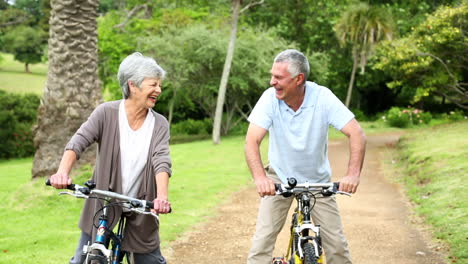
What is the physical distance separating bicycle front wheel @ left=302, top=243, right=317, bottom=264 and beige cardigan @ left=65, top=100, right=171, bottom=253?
3.33 feet

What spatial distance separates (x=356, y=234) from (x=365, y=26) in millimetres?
25226

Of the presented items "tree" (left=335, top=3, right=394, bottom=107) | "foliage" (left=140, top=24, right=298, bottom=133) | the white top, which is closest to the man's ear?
the white top

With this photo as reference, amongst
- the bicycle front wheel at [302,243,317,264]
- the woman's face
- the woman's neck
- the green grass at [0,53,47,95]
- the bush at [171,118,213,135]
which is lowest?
the green grass at [0,53,47,95]

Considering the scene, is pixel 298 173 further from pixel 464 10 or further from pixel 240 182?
pixel 464 10

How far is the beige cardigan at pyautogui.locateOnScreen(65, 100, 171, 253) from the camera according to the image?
4.37 meters

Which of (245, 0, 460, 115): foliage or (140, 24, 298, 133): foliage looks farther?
(245, 0, 460, 115): foliage

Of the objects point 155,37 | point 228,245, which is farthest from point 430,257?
point 155,37

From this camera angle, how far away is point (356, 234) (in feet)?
29.6

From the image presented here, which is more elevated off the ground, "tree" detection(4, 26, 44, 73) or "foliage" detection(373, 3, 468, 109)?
"foliage" detection(373, 3, 468, 109)

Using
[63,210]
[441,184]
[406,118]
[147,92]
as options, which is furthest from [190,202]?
[406,118]

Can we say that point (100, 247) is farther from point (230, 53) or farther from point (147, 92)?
point (230, 53)

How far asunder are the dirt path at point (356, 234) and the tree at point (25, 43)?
44.3 metres

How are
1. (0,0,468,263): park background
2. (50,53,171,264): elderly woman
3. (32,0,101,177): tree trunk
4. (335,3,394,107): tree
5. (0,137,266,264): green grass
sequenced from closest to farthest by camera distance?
1. (50,53,171,264): elderly woman
2. (0,137,266,264): green grass
3. (0,0,468,263): park background
4. (32,0,101,177): tree trunk
5. (335,3,394,107): tree

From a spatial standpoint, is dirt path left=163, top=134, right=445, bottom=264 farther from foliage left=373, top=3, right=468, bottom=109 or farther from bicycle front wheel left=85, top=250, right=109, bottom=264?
foliage left=373, top=3, right=468, bottom=109
